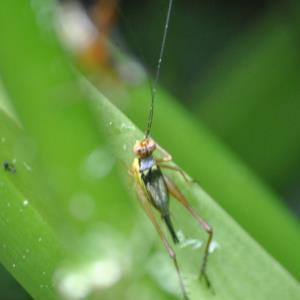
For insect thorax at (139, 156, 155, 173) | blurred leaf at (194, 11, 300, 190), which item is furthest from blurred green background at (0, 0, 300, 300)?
insect thorax at (139, 156, 155, 173)

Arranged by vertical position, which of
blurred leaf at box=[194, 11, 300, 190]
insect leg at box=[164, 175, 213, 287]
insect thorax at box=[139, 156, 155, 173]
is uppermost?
blurred leaf at box=[194, 11, 300, 190]

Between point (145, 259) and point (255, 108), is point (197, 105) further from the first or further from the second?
point (145, 259)

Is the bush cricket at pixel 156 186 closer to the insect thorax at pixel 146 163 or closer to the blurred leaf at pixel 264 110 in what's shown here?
the insect thorax at pixel 146 163

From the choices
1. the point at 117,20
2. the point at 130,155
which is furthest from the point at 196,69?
the point at 130,155

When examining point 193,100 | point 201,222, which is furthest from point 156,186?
point 193,100

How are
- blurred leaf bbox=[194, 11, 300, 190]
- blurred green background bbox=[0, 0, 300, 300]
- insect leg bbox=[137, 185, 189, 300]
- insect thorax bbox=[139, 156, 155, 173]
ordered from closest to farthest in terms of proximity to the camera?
blurred green background bbox=[0, 0, 300, 300]
insect leg bbox=[137, 185, 189, 300]
insect thorax bbox=[139, 156, 155, 173]
blurred leaf bbox=[194, 11, 300, 190]

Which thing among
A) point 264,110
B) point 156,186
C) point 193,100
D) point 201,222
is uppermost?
point 193,100

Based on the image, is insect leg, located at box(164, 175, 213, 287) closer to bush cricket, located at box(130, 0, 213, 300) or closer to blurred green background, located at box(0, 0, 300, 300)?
bush cricket, located at box(130, 0, 213, 300)

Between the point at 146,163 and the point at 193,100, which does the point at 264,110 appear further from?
the point at 146,163

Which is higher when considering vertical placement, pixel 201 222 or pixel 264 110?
pixel 264 110
